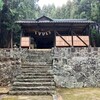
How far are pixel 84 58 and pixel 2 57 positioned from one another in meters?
3.79

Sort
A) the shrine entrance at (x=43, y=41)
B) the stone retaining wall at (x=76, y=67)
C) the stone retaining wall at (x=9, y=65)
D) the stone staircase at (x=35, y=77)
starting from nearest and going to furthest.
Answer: the stone staircase at (x=35, y=77) < the stone retaining wall at (x=76, y=67) < the stone retaining wall at (x=9, y=65) < the shrine entrance at (x=43, y=41)

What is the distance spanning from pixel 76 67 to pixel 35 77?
6.64 feet

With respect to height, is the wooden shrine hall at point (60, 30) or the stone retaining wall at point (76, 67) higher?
the wooden shrine hall at point (60, 30)

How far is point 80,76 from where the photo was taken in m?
9.41

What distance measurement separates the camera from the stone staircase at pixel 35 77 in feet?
25.4

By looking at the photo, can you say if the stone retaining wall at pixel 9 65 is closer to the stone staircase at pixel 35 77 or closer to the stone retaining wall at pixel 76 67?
the stone staircase at pixel 35 77

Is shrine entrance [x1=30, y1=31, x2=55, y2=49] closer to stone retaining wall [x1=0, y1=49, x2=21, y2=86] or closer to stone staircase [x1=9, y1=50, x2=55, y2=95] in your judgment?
stone staircase [x1=9, y1=50, x2=55, y2=95]

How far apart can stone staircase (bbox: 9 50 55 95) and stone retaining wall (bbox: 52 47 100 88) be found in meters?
0.54

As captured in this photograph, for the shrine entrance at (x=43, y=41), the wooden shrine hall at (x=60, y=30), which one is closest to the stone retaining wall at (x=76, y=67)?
the wooden shrine hall at (x=60, y=30)

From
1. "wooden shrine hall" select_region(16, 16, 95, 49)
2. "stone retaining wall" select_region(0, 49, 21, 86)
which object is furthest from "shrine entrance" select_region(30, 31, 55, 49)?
"stone retaining wall" select_region(0, 49, 21, 86)

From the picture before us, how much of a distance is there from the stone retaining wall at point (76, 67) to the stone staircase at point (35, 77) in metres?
0.54

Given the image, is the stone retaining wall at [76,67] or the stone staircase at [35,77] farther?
the stone retaining wall at [76,67]

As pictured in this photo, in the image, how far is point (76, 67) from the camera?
9477 mm

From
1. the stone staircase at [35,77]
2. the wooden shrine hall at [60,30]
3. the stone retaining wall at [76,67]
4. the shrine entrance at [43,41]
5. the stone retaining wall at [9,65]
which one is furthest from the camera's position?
the shrine entrance at [43,41]
